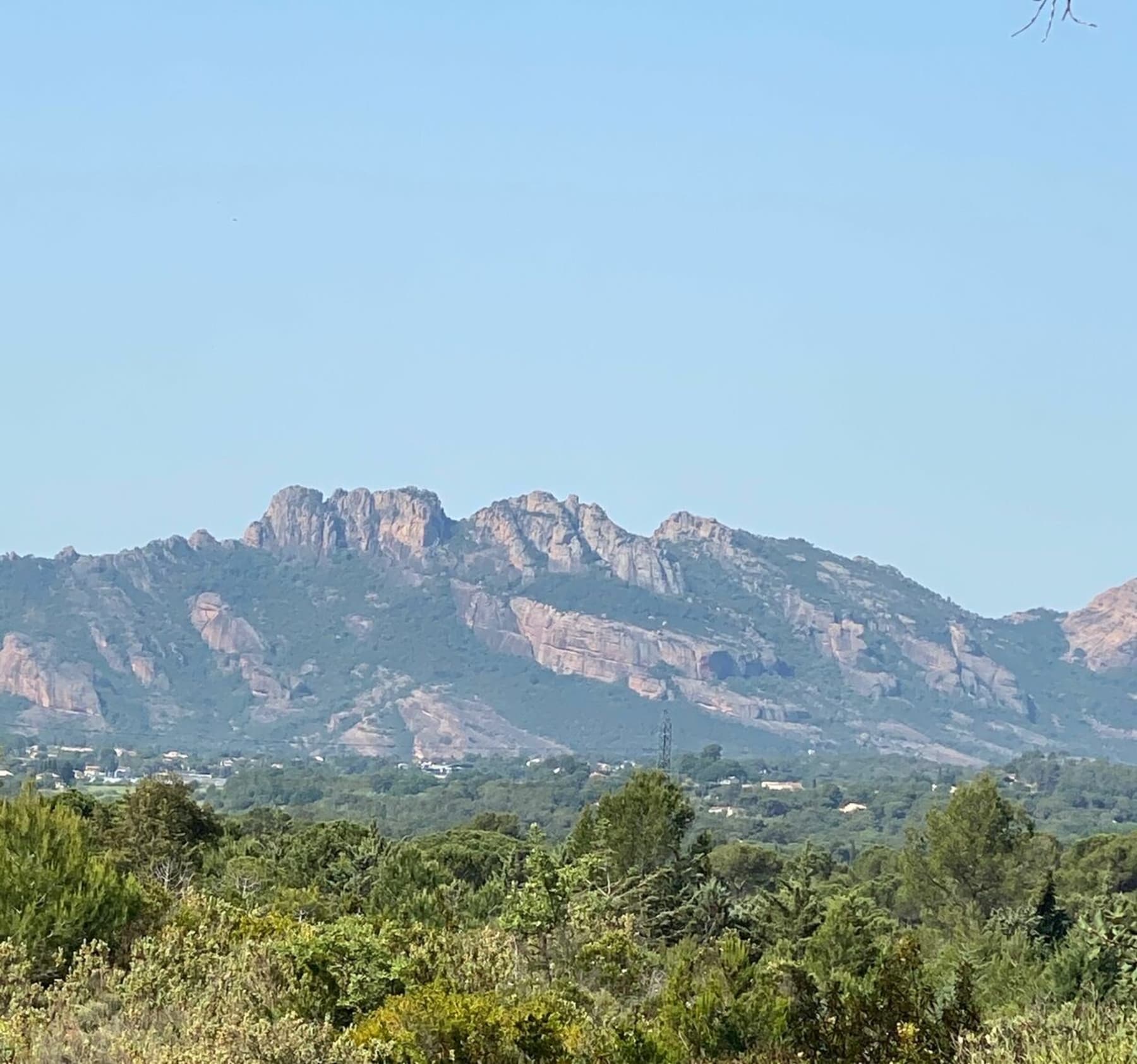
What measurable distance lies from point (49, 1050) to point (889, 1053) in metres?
9.98

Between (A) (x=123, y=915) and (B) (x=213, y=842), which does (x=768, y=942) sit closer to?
(A) (x=123, y=915)

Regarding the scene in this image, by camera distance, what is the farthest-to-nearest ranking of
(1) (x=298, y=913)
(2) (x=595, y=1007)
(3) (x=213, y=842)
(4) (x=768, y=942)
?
(3) (x=213, y=842) → (4) (x=768, y=942) → (1) (x=298, y=913) → (2) (x=595, y=1007)

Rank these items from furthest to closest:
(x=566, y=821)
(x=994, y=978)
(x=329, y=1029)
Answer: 1. (x=566, y=821)
2. (x=994, y=978)
3. (x=329, y=1029)

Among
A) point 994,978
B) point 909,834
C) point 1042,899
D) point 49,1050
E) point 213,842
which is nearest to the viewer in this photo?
point 49,1050

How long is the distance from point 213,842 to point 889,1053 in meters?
45.9

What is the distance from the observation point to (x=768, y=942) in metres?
46.0

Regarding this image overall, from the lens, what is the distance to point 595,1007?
2636 centimetres

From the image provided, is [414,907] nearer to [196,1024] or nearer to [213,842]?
[196,1024]

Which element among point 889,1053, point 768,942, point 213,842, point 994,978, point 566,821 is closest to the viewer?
point 889,1053

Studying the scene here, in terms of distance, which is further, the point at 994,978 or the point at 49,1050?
the point at 994,978

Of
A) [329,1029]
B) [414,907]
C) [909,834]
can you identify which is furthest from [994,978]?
[909,834]

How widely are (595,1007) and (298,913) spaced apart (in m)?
9.34

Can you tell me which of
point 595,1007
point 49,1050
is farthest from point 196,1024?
point 595,1007

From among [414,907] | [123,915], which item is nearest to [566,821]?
[414,907]
